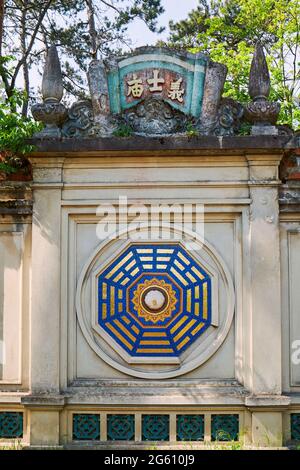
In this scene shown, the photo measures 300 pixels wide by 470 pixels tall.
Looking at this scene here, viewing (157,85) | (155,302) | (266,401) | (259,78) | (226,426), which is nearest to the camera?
(266,401)

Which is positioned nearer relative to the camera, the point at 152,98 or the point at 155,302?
the point at 155,302

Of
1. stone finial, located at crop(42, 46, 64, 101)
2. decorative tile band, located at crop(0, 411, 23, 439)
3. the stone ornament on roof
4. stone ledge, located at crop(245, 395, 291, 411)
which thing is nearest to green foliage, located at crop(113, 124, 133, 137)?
the stone ornament on roof

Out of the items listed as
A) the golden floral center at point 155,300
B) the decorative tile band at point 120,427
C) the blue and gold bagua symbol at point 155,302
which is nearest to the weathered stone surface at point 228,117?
the blue and gold bagua symbol at point 155,302

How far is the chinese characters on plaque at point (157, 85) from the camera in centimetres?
846

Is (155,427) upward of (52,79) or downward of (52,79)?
downward

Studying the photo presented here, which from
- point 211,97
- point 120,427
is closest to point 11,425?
point 120,427

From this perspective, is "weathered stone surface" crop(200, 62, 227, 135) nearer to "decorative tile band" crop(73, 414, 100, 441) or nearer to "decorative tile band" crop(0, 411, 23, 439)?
"decorative tile band" crop(73, 414, 100, 441)

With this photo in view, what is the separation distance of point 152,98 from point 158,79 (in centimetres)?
23

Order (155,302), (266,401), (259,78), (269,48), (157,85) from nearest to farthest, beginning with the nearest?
(266,401), (155,302), (259,78), (157,85), (269,48)

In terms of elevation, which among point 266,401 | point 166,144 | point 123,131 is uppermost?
point 123,131

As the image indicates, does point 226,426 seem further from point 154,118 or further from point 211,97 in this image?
point 211,97

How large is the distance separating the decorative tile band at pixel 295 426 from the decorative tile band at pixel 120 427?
177 centimetres

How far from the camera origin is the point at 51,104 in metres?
8.39
